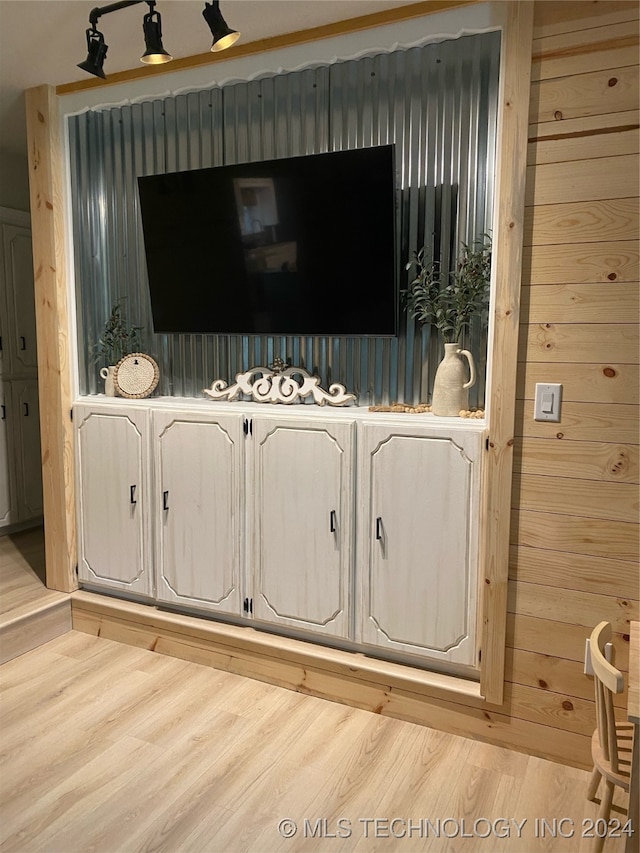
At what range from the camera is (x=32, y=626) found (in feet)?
10.1

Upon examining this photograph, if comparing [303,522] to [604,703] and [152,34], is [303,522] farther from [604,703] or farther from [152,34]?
[152,34]

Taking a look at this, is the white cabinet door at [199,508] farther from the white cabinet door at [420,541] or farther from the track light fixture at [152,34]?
the track light fixture at [152,34]

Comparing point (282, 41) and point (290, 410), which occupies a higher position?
point (282, 41)

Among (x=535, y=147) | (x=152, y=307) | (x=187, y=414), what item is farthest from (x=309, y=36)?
(x=187, y=414)

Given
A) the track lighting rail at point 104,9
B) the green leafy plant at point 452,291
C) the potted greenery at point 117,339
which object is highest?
the track lighting rail at point 104,9

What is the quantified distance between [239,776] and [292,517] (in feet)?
3.11

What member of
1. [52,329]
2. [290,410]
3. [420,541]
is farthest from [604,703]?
[52,329]

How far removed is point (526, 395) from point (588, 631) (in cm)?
82

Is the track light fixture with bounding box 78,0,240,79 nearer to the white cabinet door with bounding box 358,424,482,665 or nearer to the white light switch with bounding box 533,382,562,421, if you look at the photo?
the white cabinet door with bounding box 358,424,482,665

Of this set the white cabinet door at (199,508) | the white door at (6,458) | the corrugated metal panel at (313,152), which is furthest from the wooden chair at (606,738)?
→ the white door at (6,458)

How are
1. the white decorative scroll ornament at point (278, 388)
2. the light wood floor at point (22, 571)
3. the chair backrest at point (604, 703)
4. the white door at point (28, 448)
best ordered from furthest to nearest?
the white door at point (28, 448)
the light wood floor at point (22, 571)
the white decorative scroll ornament at point (278, 388)
the chair backrest at point (604, 703)

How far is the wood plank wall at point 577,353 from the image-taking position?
2.06 metres

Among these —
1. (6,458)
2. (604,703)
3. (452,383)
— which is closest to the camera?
(604,703)

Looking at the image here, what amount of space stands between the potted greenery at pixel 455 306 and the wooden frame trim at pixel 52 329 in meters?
1.70
